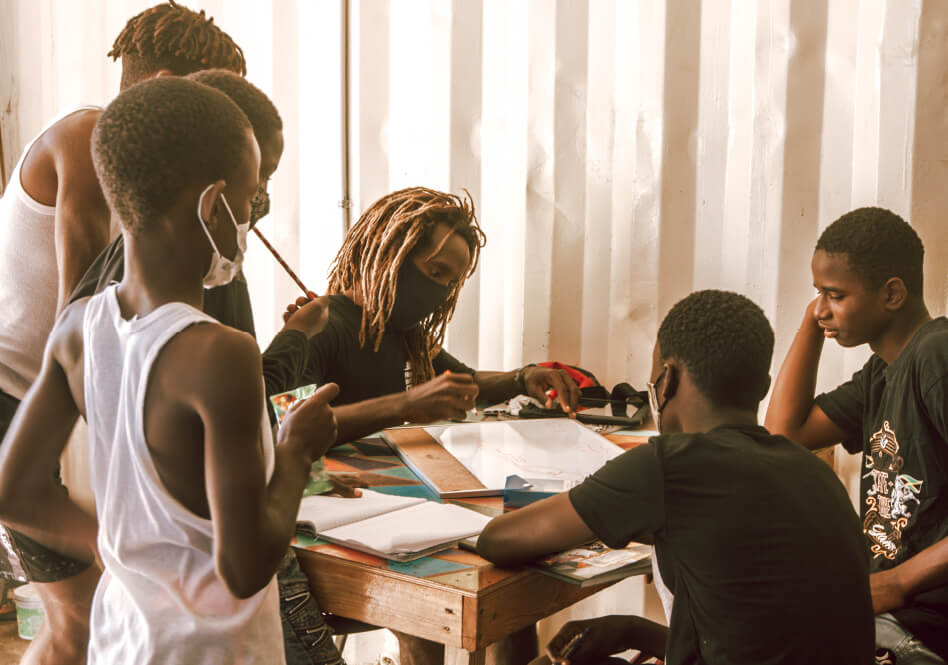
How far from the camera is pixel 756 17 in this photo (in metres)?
2.54

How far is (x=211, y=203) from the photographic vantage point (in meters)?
1.08

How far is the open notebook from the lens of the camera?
4.82 ft

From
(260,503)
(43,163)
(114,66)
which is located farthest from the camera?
(114,66)

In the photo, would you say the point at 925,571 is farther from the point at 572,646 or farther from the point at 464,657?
the point at 464,657

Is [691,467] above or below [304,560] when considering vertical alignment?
above

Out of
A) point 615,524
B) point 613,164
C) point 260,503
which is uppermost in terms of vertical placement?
point 613,164

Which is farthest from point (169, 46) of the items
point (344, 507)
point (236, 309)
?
point (344, 507)

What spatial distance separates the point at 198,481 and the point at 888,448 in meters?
1.44

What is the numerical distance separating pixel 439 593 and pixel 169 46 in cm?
120

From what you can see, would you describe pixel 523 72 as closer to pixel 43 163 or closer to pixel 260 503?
pixel 43 163

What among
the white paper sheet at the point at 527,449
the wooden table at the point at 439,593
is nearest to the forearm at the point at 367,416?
the white paper sheet at the point at 527,449

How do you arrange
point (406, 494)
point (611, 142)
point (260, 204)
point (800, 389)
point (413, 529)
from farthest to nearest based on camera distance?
1. point (611, 142)
2. point (800, 389)
3. point (406, 494)
4. point (260, 204)
5. point (413, 529)

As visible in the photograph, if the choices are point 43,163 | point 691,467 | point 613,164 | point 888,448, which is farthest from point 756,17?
point 43,163

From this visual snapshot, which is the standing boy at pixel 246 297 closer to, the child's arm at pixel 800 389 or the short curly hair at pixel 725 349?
the short curly hair at pixel 725 349
